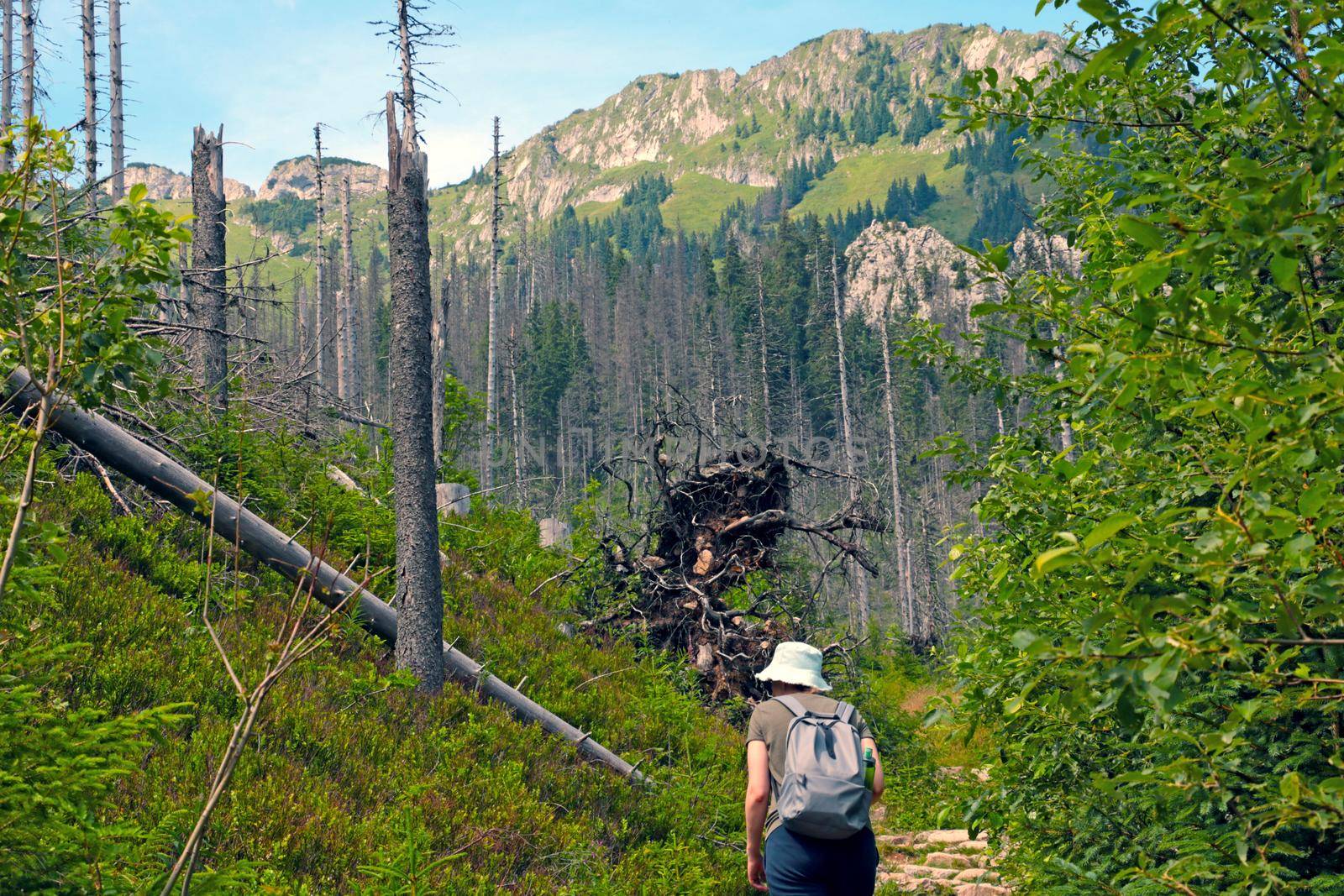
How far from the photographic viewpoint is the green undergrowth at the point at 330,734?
4.23 meters

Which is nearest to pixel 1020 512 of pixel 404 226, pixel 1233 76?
pixel 1233 76

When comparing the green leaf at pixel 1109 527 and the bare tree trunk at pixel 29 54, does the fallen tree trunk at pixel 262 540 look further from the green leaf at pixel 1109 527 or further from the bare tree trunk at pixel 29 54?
the bare tree trunk at pixel 29 54

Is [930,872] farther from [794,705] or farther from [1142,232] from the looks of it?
[1142,232]

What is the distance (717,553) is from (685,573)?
627mm

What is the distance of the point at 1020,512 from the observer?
464 centimetres

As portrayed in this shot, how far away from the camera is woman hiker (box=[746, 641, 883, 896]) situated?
4055mm

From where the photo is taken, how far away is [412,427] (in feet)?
26.6

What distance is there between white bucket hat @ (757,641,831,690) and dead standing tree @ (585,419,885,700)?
769 centimetres

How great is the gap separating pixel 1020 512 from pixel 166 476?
23.3ft

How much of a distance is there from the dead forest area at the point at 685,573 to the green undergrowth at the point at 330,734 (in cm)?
4

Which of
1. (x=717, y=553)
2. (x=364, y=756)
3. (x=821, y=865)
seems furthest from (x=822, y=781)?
(x=717, y=553)

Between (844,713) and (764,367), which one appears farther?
(764,367)

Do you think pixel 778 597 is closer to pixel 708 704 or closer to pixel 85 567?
pixel 708 704

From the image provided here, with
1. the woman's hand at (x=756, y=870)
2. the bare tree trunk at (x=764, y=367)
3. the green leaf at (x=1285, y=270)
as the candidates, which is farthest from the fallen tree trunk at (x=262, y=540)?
the bare tree trunk at (x=764, y=367)
